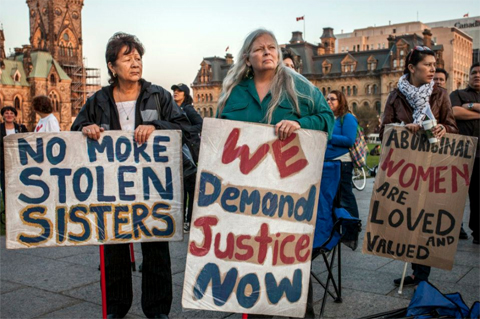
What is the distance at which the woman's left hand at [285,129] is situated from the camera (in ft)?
10.2

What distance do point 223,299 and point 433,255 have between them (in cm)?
215

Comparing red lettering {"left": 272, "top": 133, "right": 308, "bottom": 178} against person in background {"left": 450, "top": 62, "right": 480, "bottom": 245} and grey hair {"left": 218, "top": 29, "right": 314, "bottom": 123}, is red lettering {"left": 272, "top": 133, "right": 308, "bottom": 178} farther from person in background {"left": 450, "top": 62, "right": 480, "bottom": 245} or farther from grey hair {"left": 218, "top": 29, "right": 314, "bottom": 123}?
person in background {"left": 450, "top": 62, "right": 480, "bottom": 245}

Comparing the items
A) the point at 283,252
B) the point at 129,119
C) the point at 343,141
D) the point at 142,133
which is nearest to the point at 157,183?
the point at 142,133

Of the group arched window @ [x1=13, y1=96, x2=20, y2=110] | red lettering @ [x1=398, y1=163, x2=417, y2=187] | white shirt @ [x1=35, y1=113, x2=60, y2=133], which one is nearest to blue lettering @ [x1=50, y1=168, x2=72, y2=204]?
red lettering @ [x1=398, y1=163, x2=417, y2=187]

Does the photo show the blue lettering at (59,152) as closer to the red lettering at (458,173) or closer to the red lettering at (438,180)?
the red lettering at (438,180)

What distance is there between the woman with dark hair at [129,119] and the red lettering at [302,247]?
3.81ft

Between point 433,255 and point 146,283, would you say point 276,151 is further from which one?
point 433,255

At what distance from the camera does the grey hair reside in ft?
11.4

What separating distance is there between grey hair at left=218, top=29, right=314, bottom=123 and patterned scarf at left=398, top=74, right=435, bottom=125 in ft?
4.88

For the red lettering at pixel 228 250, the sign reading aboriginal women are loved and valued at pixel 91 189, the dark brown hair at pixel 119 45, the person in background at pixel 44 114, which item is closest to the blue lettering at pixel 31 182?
the sign reading aboriginal women are loved and valued at pixel 91 189

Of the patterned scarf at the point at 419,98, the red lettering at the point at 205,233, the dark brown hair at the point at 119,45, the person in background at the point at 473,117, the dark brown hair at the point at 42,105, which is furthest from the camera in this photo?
the dark brown hair at the point at 42,105

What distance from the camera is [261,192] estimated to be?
10.2 ft

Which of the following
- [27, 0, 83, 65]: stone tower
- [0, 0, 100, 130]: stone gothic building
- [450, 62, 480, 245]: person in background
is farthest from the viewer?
[27, 0, 83, 65]: stone tower

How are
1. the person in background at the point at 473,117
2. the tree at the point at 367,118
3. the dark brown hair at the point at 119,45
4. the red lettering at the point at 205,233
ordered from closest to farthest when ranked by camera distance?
the red lettering at the point at 205,233
the dark brown hair at the point at 119,45
the person in background at the point at 473,117
the tree at the point at 367,118
